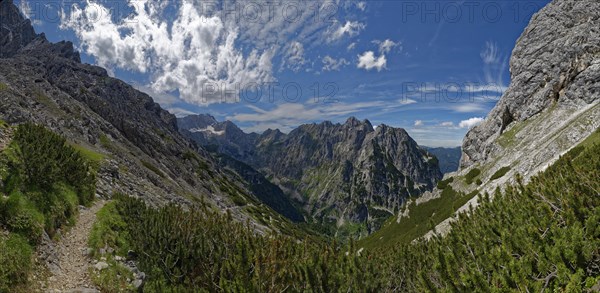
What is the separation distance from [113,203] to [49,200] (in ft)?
35.2

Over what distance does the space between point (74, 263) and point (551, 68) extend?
12996 centimetres

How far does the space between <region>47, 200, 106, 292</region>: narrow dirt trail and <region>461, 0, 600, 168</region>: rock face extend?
103695mm

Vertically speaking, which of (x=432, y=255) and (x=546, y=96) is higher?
(x=546, y=96)

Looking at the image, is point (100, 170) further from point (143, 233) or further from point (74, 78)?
point (74, 78)

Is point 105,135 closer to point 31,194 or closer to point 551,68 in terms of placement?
point 31,194

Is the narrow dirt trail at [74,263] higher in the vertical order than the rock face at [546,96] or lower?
lower

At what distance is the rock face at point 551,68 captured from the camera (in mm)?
83938

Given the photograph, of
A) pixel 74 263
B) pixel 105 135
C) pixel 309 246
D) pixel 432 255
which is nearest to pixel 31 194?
pixel 74 263

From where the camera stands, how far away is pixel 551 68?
331 feet

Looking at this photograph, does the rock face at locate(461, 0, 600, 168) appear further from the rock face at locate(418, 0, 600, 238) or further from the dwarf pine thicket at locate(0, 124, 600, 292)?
the dwarf pine thicket at locate(0, 124, 600, 292)

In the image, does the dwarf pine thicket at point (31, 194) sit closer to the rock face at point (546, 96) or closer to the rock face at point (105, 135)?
the rock face at point (105, 135)

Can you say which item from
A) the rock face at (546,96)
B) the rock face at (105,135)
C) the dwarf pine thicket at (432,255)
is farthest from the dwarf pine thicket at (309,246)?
the rock face at (546,96)

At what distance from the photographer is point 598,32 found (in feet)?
286

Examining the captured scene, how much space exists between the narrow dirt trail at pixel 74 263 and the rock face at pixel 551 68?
104 m
